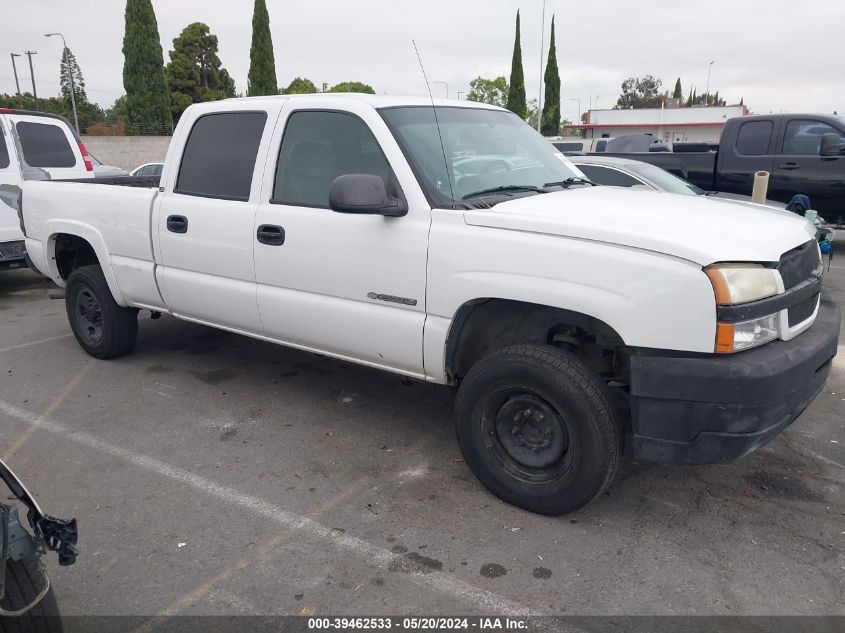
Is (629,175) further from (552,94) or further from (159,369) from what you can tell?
(552,94)

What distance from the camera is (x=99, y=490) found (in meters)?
3.56

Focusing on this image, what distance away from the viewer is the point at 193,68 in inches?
1660

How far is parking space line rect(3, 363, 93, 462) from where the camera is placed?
13.3ft

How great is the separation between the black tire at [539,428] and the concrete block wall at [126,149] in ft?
88.9

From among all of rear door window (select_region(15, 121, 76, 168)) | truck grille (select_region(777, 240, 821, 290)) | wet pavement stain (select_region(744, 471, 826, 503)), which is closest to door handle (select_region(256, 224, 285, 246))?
truck grille (select_region(777, 240, 821, 290))

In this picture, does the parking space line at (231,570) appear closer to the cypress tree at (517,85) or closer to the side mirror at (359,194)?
the side mirror at (359,194)

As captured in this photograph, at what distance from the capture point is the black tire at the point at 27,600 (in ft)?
6.54

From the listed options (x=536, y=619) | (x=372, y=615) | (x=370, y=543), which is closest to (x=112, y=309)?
(x=370, y=543)

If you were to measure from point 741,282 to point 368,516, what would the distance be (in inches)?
78.0

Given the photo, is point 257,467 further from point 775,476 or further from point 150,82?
point 150,82

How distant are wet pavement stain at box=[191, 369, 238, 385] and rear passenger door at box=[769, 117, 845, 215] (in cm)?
859

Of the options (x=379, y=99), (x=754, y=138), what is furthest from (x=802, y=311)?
(x=754, y=138)

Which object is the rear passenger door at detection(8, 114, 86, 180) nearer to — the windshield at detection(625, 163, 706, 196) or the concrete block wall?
the windshield at detection(625, 163, 706, 196)

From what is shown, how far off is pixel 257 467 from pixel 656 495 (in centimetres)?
215
